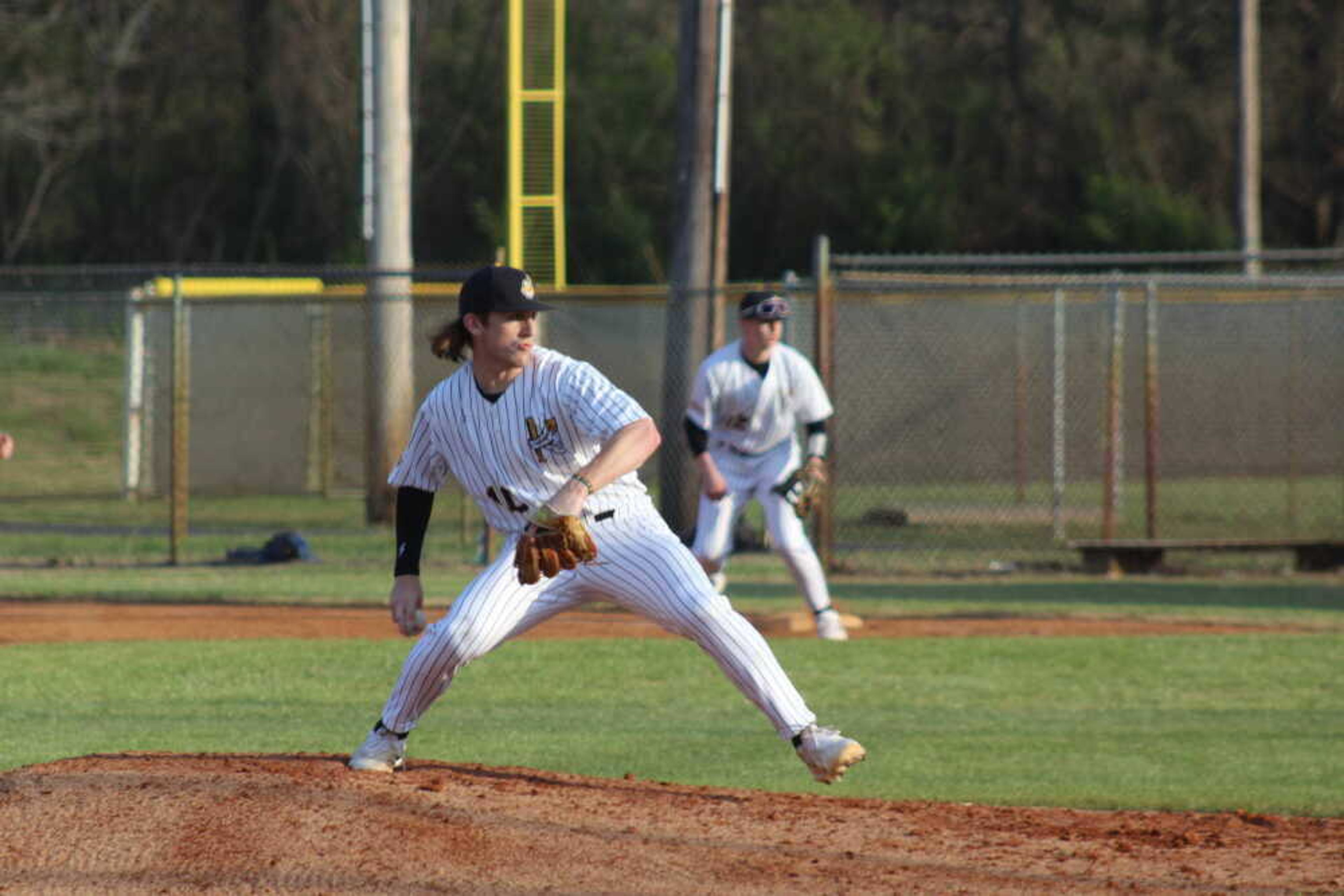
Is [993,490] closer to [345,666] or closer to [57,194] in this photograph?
[345,666]

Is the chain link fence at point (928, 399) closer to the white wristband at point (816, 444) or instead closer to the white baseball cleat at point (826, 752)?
the white wristband at point (816, 444)

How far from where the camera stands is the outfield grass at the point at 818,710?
732 centimetres

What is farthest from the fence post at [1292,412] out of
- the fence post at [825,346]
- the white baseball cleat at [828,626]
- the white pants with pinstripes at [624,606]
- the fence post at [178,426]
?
the white pants with pinstripes at [624,606]

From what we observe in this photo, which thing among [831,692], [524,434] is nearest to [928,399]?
[831,692]

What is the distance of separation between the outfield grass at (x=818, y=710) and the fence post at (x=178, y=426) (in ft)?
14.0

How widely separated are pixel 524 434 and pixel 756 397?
205 inches

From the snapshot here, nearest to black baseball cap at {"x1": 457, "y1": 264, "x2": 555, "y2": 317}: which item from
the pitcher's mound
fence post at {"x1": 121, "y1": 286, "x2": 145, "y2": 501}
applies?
the pitcher's mound

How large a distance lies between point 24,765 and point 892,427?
16.1 metres

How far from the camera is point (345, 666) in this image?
9.96 meters

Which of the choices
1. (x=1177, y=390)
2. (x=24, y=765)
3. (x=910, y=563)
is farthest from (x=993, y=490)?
(x=24, y=765)

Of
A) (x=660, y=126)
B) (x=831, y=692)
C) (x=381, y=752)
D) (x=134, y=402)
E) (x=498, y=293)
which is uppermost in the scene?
(x=660, y=126)

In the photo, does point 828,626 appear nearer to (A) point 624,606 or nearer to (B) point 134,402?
(A) point 624,606

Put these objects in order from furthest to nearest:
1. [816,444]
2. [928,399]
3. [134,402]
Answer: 1. [928,399]
2. [134,402]
3. [816,444]

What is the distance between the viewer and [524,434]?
6008mm
